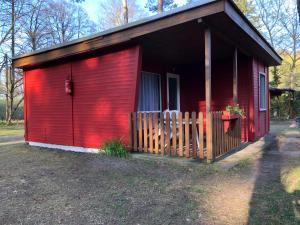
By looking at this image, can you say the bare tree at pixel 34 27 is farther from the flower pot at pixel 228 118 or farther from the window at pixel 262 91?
the flower pot at pixel 228 118

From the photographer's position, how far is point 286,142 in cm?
854

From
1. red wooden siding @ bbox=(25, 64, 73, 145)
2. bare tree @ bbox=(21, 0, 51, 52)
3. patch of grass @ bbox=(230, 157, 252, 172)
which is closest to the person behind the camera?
patch of grass @ bbox=(230, 157, 252, 172)

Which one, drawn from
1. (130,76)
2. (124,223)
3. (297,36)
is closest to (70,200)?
(124,223)

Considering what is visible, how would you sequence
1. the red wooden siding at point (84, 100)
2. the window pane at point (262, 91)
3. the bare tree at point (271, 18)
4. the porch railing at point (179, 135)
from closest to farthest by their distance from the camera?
the porch railing at point (179, 135)
the red wooden siding at point (84, 100)
the window pane at point (262, 91)
the bare tree at point (271, 18)

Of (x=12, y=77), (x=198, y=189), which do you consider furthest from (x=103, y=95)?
(x=12, y=77)

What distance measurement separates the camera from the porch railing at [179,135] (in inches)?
218

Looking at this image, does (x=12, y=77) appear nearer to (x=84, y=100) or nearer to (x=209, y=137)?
(x=84, y=100)

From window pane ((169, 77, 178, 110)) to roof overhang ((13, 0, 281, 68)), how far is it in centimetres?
286

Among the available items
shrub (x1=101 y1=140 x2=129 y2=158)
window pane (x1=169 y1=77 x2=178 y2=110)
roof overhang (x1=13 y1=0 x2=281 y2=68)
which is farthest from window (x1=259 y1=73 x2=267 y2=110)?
shrub (x1=101 y1=140 x2=129 y2=158)

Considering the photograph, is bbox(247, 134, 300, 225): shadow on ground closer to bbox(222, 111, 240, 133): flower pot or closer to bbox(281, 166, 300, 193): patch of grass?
bbox(281, 166, 300, 193): patch of grass

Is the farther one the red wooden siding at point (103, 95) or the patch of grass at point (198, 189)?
the red wooden siding at point (103, 95)

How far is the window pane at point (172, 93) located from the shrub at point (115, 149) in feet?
10.7

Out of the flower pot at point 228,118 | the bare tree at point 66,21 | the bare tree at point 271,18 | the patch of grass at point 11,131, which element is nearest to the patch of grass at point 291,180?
the flower pot at point 228,118

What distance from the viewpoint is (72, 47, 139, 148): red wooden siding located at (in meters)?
6.53
